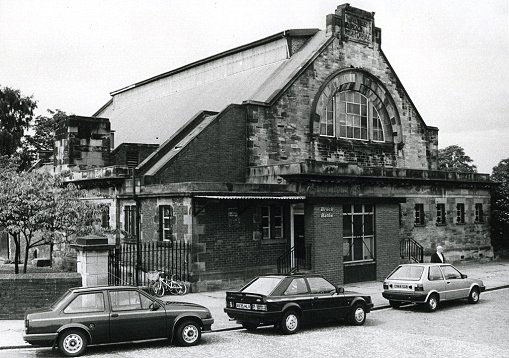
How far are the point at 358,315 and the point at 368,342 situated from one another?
88.6 inches

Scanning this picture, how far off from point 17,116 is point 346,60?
34.9m

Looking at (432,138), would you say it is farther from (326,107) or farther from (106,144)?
(106,144)

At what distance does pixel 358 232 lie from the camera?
25.9 meters

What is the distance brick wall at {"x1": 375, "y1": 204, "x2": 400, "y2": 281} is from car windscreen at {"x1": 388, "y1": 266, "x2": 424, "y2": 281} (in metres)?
6.70

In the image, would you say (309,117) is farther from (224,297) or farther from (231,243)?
(224,297)

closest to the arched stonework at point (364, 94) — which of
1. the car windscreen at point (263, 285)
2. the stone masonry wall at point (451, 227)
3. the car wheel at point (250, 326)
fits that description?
the stone masonry wall at point (451, 227)

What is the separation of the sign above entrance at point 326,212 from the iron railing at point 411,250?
7393 millimetres

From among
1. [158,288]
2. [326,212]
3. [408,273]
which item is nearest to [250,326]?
[158,288]

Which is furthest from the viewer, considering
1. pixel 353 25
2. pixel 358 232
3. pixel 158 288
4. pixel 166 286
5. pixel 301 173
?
pixel 353 25

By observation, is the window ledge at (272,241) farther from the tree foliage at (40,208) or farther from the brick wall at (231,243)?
the tree foliage at (40,208)

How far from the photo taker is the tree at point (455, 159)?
230ft

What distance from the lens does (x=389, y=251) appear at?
2670 cm

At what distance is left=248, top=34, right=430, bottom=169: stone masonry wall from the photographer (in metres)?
28.4

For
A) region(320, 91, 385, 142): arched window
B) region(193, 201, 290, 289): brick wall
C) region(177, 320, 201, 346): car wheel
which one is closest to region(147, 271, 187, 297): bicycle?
region(193, 201, 290, 289): brick wall
